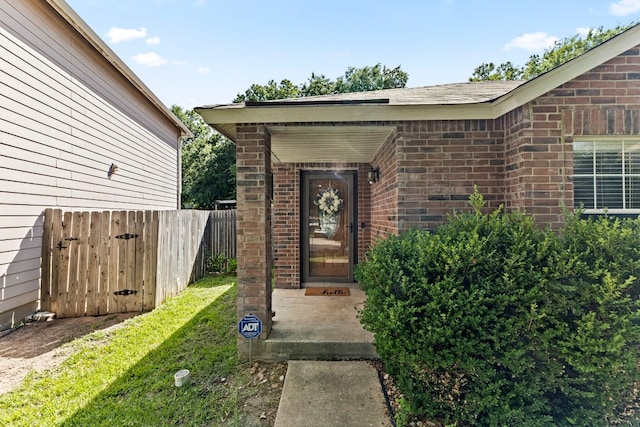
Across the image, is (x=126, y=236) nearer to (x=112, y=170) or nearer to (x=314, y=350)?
(x=112, y=170)

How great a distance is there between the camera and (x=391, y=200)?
3947mm

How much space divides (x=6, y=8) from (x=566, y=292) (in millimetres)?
7970

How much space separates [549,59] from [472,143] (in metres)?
25.5

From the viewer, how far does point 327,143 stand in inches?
174

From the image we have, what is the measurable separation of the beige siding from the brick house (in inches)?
139

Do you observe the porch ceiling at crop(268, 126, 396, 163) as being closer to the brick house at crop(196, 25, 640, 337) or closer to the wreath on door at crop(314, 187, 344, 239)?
the brick house at crop(196, 25, 640, 337)

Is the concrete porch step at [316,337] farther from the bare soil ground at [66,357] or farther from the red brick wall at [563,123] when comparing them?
the red brick wall at [563,123]

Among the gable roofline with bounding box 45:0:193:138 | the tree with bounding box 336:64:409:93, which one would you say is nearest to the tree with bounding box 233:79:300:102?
the tree with bounding box 336:64:409:93

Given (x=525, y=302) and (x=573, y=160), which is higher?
(x=573, y=160)

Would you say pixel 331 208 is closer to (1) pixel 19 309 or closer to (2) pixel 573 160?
(2) pixel 573 160

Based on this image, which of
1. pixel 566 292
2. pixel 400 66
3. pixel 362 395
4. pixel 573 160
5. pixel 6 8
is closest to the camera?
pixel 566 292

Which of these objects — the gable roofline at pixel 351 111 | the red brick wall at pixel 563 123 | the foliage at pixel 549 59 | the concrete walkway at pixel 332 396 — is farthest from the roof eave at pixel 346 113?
the foliage at pixel 549 59

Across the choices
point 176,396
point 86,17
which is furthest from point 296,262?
point 86,17

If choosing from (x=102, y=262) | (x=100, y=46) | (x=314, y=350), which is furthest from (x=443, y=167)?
(x=100, y=46)
